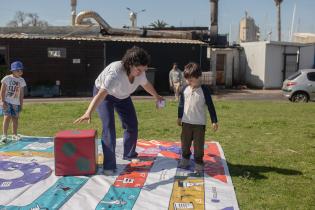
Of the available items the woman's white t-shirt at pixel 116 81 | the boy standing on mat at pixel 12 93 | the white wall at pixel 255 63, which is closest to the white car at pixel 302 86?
the white wall at pixel 255 63

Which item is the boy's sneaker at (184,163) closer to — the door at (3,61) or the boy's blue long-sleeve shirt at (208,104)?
the boy's blue long-sleeve shirt at (208,104)

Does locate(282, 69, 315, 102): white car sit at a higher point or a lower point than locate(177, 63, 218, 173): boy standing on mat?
lower

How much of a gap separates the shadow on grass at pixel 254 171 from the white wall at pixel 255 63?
22.7 m

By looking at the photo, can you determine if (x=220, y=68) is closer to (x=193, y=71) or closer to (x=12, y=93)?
(x=12, y=93)

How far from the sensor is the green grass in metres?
5.32

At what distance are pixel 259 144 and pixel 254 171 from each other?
2.11m

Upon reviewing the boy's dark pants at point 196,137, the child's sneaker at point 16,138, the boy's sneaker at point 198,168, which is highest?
the boy's dark pants at point 196,137

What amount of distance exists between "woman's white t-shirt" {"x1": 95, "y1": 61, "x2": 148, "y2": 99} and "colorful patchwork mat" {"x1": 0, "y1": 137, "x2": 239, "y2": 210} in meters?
1.15

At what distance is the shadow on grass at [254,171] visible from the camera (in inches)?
240

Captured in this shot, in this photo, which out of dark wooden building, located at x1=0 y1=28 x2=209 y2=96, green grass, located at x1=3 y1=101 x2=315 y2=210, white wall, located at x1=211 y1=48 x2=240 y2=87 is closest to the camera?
green grass, located at x1=3 y1=101 x2=315 y2=210

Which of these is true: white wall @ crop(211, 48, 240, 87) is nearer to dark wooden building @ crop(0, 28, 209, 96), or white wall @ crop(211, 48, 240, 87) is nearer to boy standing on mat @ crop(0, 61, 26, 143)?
dark wooden building @ crop(0, 28, 209, 96)

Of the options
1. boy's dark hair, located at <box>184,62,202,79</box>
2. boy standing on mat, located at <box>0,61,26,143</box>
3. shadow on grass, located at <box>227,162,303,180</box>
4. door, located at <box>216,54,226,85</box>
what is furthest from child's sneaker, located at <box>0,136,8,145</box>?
door, located at <box>216,54,226,85</box>

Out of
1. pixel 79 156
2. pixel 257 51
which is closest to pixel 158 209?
pixel 79 156

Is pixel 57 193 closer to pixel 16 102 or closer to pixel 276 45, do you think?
pixel 16 102
